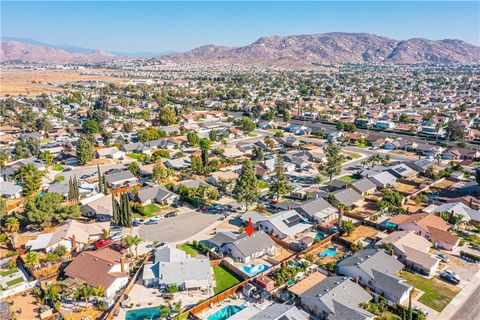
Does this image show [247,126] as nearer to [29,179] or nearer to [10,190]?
[29,179]

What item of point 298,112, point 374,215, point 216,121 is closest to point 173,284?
point 374,215

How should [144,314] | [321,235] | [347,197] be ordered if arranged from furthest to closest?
[347,197]
[321,235]
[144,314]

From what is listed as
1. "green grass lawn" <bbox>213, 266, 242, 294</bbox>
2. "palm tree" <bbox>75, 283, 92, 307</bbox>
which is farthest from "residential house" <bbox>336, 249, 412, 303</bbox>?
"palm tree" <bbox>75, 283, 92, 307</bbox>

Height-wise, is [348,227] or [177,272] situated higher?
[348,227]

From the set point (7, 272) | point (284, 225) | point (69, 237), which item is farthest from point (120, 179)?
point (284, 225)

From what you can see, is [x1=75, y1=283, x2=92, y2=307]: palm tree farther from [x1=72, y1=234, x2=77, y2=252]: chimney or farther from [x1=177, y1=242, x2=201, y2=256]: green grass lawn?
[x1=177, y1=242, x2=201, y2=256]: green grass lawn

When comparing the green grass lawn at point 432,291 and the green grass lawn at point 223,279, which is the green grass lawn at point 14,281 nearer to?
the green grass lawn at point 223,279
